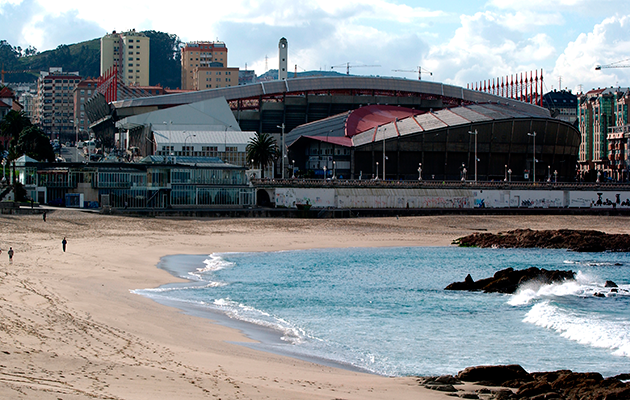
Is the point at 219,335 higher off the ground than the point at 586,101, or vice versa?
the point at 586,101

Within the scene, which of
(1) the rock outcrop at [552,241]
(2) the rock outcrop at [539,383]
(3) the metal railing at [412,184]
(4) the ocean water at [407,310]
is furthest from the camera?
(3) the metal railing at [412,184]

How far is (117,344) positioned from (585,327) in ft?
56.0

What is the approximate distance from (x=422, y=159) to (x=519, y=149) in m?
16.7

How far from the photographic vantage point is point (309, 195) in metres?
91.1

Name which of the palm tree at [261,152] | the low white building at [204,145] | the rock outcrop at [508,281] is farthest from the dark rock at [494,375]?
the low white building at [204,145]

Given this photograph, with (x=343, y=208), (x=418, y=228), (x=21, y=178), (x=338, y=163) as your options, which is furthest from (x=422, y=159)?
(x=21, y=178)

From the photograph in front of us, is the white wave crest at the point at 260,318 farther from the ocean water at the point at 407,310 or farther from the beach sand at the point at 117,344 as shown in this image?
the beach sand at the point at 117,344

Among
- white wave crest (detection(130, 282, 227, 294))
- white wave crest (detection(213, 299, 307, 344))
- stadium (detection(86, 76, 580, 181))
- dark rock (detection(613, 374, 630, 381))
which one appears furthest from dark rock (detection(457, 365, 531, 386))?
stadium (detection(86, 76, 580, 181))

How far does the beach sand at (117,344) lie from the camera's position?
1433 centimetres

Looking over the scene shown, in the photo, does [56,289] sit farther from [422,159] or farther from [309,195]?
[422,159]

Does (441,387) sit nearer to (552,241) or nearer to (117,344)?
(117,344)

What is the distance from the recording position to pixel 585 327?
88.4 feet

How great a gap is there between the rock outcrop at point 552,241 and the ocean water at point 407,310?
11.2 metres

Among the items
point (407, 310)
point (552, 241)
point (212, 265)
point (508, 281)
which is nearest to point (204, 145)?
point (552, 241)
